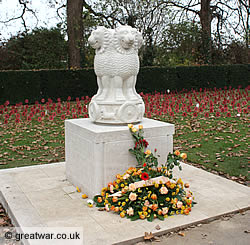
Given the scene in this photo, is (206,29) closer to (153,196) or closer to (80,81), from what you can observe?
(80,81)

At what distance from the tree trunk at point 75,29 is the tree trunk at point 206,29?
8877 millimetres

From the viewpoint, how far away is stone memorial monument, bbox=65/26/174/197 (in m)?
4.41

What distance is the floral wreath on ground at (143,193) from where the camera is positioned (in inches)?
157

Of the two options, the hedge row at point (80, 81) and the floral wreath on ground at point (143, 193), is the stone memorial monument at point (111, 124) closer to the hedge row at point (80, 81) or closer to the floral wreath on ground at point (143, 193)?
the floral wreath on ground at point (143, 193)

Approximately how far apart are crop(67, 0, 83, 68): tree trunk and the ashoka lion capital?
43.2 ft

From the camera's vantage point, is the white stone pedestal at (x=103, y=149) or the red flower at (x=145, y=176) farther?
the white stone pedestal at (x=103, y=149)

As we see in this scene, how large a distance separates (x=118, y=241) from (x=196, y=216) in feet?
3.60

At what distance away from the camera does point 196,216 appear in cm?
395

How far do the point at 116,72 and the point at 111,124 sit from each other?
760 millimetres

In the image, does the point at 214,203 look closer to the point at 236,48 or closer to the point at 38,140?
the point at 38,140

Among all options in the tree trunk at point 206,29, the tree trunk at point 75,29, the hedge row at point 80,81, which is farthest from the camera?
the tree trunk at point 206,29

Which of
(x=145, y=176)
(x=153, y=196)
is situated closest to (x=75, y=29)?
(x=145, y=176)

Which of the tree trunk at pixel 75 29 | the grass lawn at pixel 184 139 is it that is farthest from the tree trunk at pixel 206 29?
the grass lawn at pixel 184 139

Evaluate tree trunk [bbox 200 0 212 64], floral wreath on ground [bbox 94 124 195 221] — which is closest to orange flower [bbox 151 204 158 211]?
floral wreath on ground [bbox 94 124 195 221]
